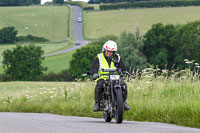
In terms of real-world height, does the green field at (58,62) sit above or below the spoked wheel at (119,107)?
below

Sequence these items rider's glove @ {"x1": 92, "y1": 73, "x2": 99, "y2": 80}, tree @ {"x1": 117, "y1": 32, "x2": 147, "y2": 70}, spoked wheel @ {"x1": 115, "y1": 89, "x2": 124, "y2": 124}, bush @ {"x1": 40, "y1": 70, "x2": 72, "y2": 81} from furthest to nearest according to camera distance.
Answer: bush @ {"x1": 40, "y1": 70, "x2": 72, "y2": 81} < tree @ {"x1": 117, "y1": 32, "x2": 147, "y2": 70} < rider's glove @ {"x1": 92, "y1": 73, "x2": 99, "y2": 80} < spoked wheel @ {"x1": 115, "y1": 89, "x2": 124, "y2": 124}

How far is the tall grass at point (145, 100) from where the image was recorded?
1057 centimetres

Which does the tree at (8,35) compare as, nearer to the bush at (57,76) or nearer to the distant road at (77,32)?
the distant road at (77,32)

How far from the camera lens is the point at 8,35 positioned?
126m

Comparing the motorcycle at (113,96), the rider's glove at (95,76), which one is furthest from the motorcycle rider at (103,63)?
the motorcycle at (113,96)

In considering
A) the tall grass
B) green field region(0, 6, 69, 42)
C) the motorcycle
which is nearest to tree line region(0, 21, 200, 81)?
green field region(0, 6, 69, 42)

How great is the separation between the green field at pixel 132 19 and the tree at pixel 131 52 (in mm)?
27365

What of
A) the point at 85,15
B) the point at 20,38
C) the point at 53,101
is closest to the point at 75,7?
the point at 85,15

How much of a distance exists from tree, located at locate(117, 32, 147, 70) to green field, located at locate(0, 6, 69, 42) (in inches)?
1439

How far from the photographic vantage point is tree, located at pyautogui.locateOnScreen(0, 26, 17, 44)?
416 feet

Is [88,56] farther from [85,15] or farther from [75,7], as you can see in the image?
[75,7]

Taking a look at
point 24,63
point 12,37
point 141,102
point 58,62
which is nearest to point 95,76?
point 141,102

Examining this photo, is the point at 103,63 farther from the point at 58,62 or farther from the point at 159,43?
the point at 58,62

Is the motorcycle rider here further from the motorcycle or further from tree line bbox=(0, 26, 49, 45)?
tree line bbox=(0, 26, 49, 45)
